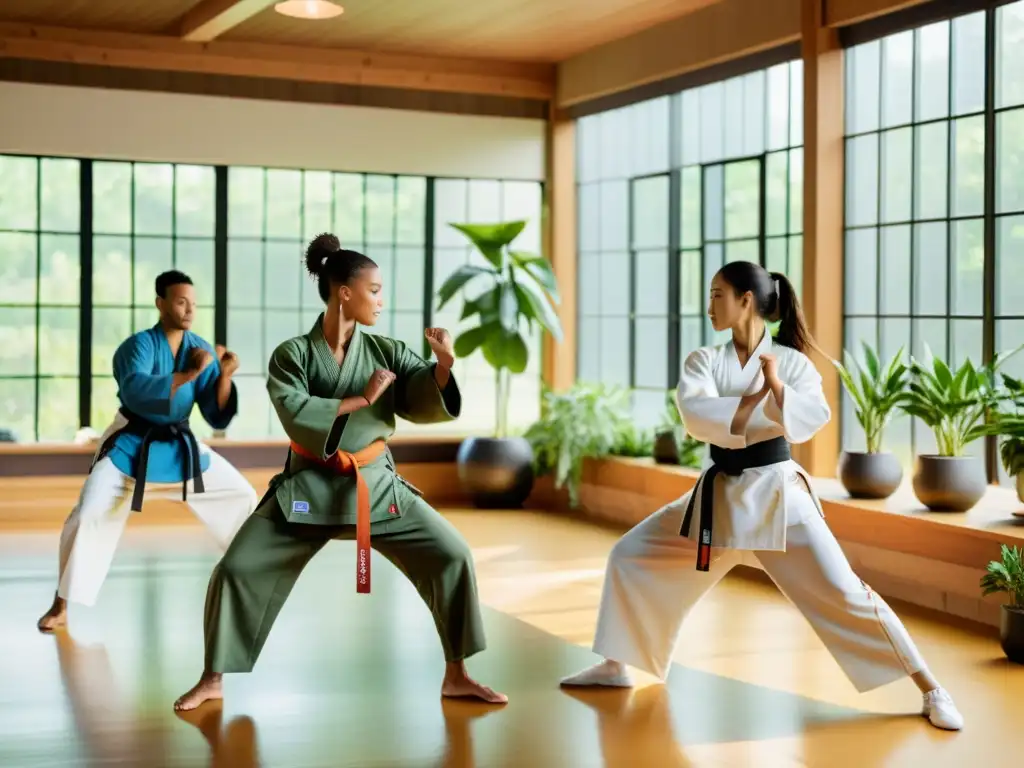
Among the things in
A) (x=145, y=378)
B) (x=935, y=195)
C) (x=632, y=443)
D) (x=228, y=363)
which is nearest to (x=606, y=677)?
(x=228, y=363)

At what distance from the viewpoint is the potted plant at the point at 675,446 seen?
6938 millimetres

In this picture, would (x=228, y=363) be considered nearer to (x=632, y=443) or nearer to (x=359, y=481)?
(x=359, y=481)

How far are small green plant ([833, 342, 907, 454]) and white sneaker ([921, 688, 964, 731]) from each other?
188 cm

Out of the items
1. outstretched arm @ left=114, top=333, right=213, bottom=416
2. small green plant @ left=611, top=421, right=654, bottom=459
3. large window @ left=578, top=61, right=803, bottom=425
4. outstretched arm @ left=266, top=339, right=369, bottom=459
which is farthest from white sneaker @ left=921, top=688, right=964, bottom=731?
small green plant @ left=611, top=421, right=654, bottom=459

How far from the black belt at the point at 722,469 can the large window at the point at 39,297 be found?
485 cm

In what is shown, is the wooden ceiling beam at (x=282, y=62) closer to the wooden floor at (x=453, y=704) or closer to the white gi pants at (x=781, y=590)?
the wooden floor at (x=453, y=704)

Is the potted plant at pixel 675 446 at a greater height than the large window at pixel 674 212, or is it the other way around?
the large window at pixel 674 212

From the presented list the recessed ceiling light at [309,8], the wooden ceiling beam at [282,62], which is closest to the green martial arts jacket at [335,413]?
the recessed ceiling light at [309,8]

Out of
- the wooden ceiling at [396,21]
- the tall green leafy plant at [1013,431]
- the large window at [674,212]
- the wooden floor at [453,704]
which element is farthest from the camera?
the wooden ceiling at [396,21]

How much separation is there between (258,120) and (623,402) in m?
2.60

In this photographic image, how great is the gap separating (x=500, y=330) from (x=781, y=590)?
4083mm

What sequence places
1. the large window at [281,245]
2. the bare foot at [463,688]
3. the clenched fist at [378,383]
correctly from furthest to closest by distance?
the large window at [281,245] → the bare foot at [463,688] → the clenched fist at [378,383]

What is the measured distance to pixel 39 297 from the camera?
24.6ft

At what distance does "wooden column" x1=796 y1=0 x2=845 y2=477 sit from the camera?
6105 mm
